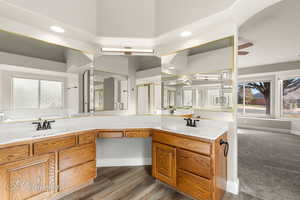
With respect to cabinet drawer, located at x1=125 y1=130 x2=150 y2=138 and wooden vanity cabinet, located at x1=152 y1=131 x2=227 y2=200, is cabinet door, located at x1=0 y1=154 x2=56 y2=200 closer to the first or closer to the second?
cabinet drawer, located at x1=125 y1=130 x2=150 y2=138

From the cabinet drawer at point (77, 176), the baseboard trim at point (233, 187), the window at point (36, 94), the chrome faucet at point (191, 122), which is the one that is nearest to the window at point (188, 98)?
the chrome faucet at point (191, 122)

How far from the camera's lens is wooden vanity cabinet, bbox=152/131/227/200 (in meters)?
1.49

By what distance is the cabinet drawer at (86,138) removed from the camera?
1.88 metres

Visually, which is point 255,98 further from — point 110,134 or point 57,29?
point 57,29

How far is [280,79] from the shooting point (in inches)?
204

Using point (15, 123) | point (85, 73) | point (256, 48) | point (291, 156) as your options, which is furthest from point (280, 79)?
point (15, 123)

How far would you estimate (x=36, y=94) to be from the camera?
6.22 ft

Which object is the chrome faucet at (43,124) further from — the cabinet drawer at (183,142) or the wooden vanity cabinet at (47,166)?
the cabinet drawer at (183,142)

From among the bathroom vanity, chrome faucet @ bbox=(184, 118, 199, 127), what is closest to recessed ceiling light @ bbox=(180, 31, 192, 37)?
chrome faucet @ bbox=(184, 118, 199, 127)

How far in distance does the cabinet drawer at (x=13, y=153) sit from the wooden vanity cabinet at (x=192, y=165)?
5.16 ft

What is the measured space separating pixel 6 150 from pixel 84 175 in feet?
3.16

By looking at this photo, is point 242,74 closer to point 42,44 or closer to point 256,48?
point 256,48

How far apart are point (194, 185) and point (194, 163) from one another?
26 centimetres

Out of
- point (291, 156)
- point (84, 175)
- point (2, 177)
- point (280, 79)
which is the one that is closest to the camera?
point (2, 177)
